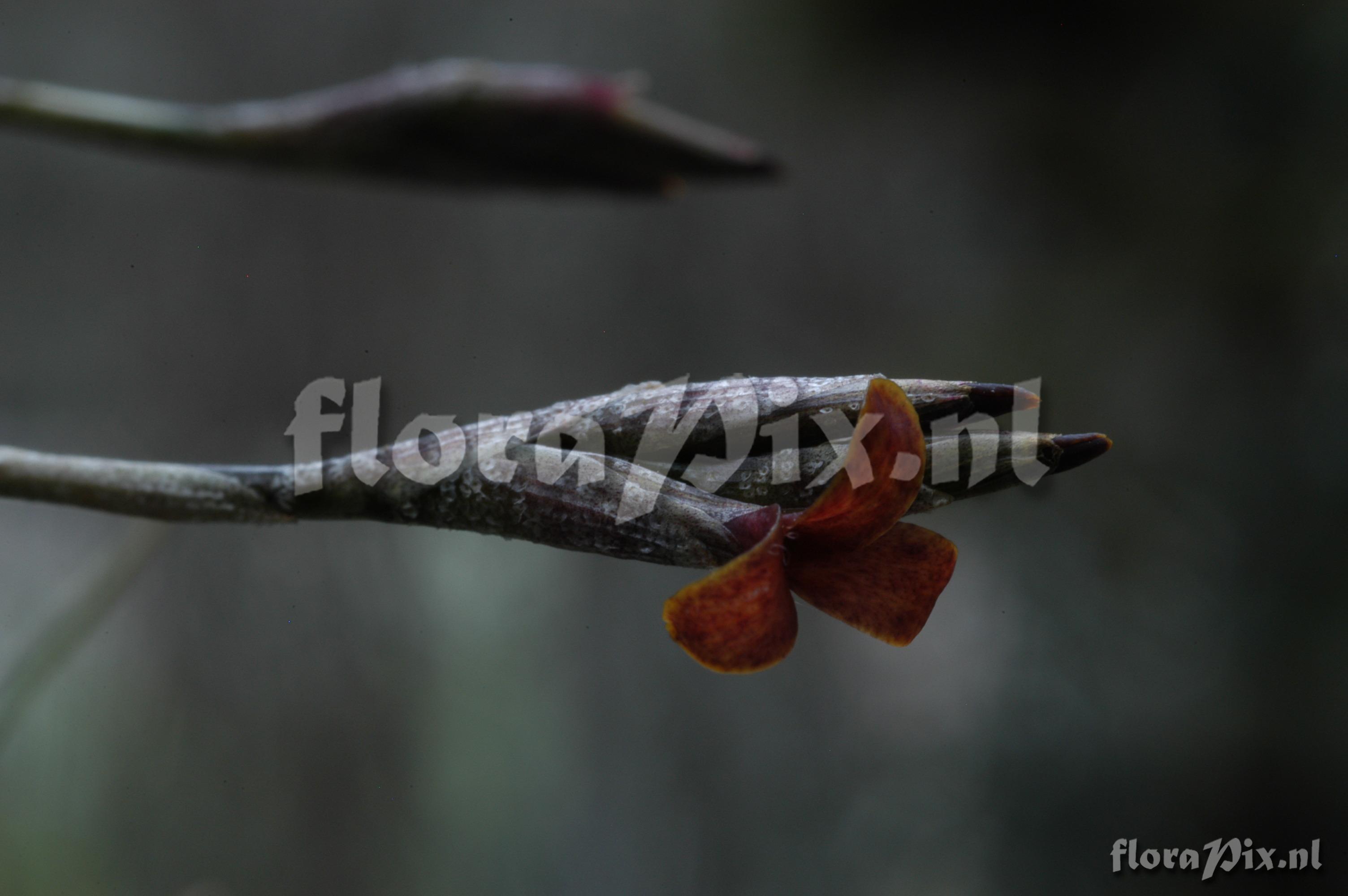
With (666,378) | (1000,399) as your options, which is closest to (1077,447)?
(1000,399)

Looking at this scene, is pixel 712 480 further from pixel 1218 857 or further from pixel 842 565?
pixel 1218 857

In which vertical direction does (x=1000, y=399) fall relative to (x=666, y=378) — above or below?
below

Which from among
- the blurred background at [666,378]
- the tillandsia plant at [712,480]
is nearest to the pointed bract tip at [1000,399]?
the tillandsia plant at [712,480]

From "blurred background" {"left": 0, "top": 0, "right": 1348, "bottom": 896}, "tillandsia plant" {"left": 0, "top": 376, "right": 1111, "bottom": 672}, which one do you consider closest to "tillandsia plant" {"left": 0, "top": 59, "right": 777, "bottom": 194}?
"tillandsia plant" {"left": 0, "top": 376, "right": 1111, "bottom": 672}

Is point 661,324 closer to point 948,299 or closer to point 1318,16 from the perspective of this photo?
point 948,299

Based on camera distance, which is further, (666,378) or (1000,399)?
(666,378)

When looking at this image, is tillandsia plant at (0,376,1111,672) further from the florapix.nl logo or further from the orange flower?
the florapix.nl logo

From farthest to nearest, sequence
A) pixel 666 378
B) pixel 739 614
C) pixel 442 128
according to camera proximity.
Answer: pixel 666 378
pixel 442 128
pixel 739 614
